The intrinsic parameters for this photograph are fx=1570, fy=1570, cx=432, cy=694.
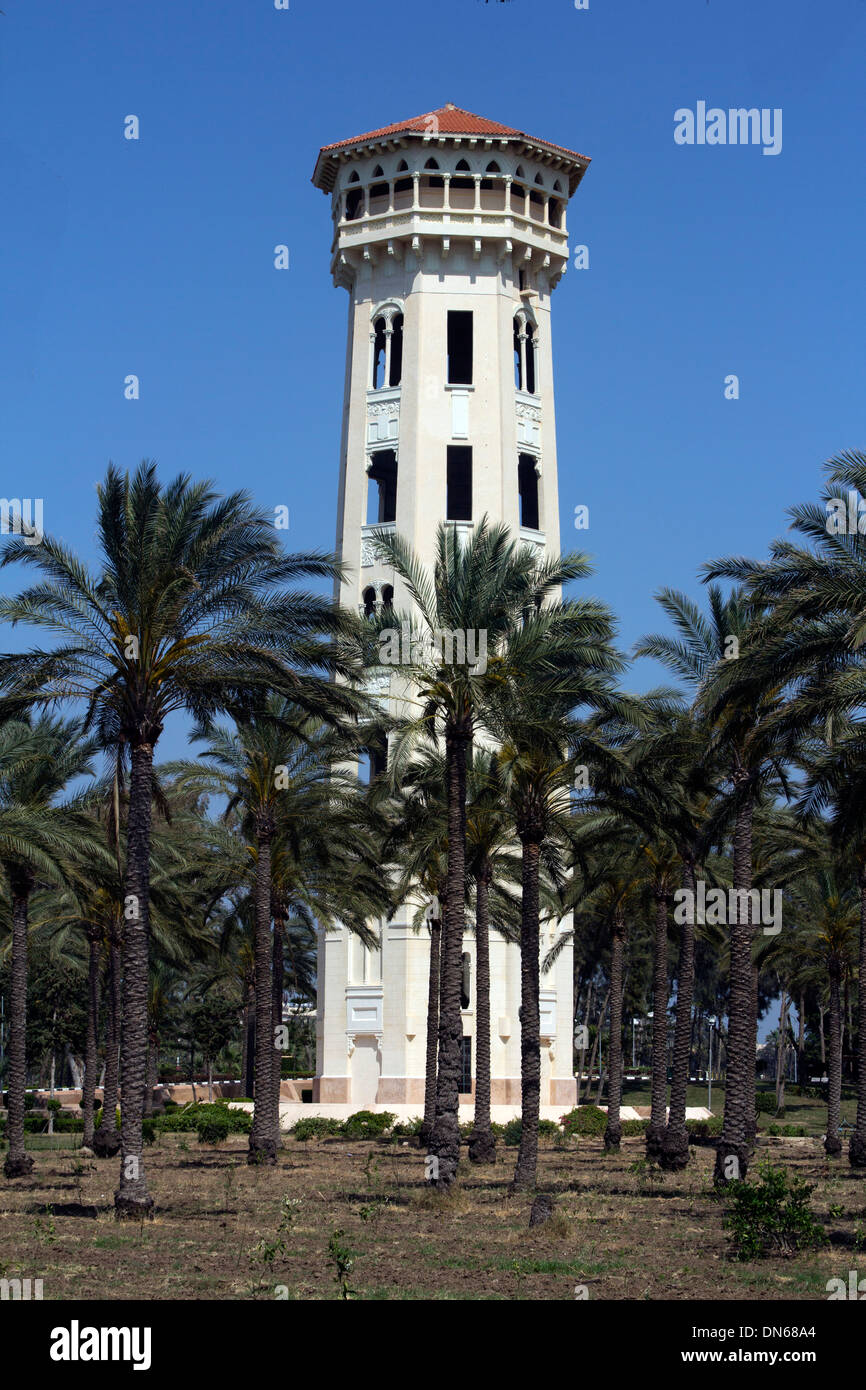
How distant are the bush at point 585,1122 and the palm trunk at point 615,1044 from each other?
6.15 m

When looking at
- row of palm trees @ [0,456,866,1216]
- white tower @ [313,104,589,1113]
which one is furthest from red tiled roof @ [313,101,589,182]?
row of palm trees @ [0,456,866,1216]

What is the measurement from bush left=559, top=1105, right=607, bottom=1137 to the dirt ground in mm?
13129

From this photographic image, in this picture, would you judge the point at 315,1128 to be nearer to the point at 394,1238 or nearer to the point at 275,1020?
the point at 275,1020

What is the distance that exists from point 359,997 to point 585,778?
27.1m

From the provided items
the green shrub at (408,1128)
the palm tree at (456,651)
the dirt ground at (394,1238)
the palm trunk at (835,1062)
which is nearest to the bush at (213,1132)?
the green shrub at (408,1128)

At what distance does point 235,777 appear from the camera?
1323 inches

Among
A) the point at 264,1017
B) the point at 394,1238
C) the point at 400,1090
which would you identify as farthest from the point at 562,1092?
the point at 394,1238

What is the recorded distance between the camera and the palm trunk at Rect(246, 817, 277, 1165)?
33312 millimetres

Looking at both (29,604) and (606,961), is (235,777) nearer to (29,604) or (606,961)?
(29,604)

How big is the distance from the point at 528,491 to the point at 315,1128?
25.8 m

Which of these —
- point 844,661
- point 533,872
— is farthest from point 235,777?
point 844,661

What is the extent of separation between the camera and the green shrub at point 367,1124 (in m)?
46.8

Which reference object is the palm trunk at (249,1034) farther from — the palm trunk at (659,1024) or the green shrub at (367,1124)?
the palm trunk at (659,1024)

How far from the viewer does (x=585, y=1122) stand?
157 ft
